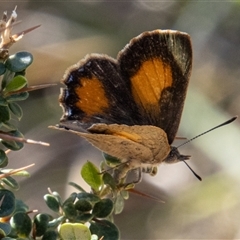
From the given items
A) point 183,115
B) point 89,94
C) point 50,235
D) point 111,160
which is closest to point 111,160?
point 111,160

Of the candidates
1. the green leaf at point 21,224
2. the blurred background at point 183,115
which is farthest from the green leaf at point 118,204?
the blurred background at point 183,115

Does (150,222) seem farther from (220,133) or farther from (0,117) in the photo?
(0,117)

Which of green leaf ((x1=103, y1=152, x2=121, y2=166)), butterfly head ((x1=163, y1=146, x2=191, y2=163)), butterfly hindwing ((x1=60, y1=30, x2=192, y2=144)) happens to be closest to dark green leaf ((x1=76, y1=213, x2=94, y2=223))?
green leaf ((x1=103, y1=152, x2=121, y2=166))

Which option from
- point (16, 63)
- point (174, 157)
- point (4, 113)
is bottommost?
point (174, 157)

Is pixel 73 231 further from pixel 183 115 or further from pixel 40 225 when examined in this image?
pixel 183 115

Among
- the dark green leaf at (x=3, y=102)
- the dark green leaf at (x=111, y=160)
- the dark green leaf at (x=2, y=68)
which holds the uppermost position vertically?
the dark green leaf at (x=2, y=68)

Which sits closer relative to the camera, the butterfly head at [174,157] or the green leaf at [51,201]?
the green leaf at [51,201]

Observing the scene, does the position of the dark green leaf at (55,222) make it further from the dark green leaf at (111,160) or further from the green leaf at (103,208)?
the dark green leaf at (111,160)
